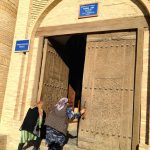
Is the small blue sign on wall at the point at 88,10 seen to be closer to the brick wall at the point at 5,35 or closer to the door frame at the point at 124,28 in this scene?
the door frame at the point at 124,28

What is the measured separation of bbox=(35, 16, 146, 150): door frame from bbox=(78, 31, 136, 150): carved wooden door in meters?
0.14

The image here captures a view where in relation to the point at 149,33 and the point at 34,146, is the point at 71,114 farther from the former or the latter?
the point at 149,33

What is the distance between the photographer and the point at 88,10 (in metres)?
6.73

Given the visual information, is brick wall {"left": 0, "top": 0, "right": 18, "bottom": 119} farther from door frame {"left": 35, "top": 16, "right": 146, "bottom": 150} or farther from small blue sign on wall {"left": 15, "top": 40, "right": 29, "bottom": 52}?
door frame {"left": 35, "top": 16, "right": 146, "bottom": 150}

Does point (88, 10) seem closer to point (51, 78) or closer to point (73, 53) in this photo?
point (51, 78)

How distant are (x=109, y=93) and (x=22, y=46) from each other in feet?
9.47

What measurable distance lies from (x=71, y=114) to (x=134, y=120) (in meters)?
1.27

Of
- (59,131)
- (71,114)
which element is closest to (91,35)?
(71,114)

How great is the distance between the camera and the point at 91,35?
666 cm

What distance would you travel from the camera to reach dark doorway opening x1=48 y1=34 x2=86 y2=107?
7.87 m

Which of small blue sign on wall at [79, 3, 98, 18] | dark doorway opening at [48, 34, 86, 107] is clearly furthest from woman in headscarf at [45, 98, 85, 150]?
dark doorway opening at [48, 34, 86, 107]

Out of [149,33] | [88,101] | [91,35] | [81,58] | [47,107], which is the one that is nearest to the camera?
[149,33]

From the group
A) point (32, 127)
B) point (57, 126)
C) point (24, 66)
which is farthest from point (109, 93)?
point (24, 66)

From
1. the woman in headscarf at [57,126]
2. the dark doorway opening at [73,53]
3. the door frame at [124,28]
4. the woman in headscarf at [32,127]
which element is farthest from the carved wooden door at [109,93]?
the dark doorway opening at [73,53]
